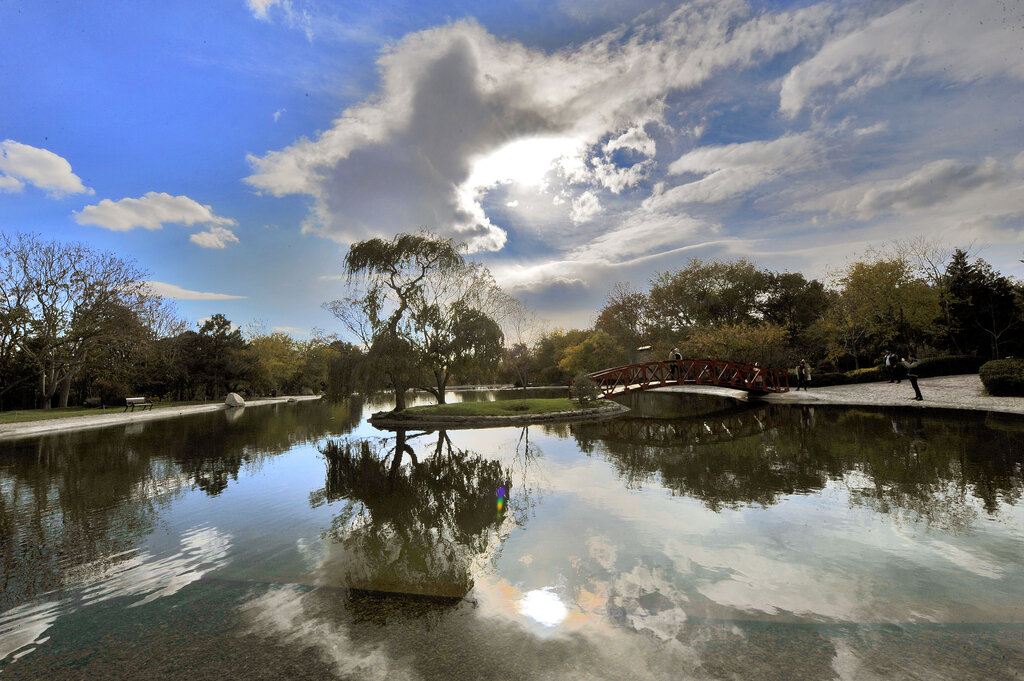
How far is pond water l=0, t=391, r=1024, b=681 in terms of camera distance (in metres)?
3.62

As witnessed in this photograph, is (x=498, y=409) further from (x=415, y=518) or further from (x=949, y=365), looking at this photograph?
(x=949, y=365)

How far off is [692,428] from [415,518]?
14.6 metres

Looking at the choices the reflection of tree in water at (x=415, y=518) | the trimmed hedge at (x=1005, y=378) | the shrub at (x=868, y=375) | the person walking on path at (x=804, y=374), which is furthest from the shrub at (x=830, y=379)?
the reflection of tree in water at (x=415, y=518)

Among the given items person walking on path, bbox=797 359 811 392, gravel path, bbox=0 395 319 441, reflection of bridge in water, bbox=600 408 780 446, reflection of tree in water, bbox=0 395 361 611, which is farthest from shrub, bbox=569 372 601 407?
gravel path, bbox=0 395 319 441

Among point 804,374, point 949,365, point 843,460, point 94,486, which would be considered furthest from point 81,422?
point 949,365

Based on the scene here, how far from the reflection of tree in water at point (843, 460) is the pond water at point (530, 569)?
96mm

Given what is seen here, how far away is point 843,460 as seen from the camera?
1103 cm

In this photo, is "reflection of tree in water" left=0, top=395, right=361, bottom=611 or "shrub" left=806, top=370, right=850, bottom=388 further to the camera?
"shrub" left=806, top=370, right=850, bottom=388

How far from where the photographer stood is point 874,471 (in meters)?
9.78

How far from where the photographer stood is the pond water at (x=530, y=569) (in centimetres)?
362

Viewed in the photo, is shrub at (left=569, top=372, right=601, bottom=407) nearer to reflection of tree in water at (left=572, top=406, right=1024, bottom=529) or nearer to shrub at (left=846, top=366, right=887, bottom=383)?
reflection of tree in water at (left=572, top=406, right=1024, bottom=529)

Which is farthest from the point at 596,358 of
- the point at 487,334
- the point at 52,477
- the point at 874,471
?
the point at 52,477

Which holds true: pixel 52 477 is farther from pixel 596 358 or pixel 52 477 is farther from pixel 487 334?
pixel 596 358

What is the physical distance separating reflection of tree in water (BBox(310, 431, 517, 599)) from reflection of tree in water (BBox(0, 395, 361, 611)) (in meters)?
3.06
